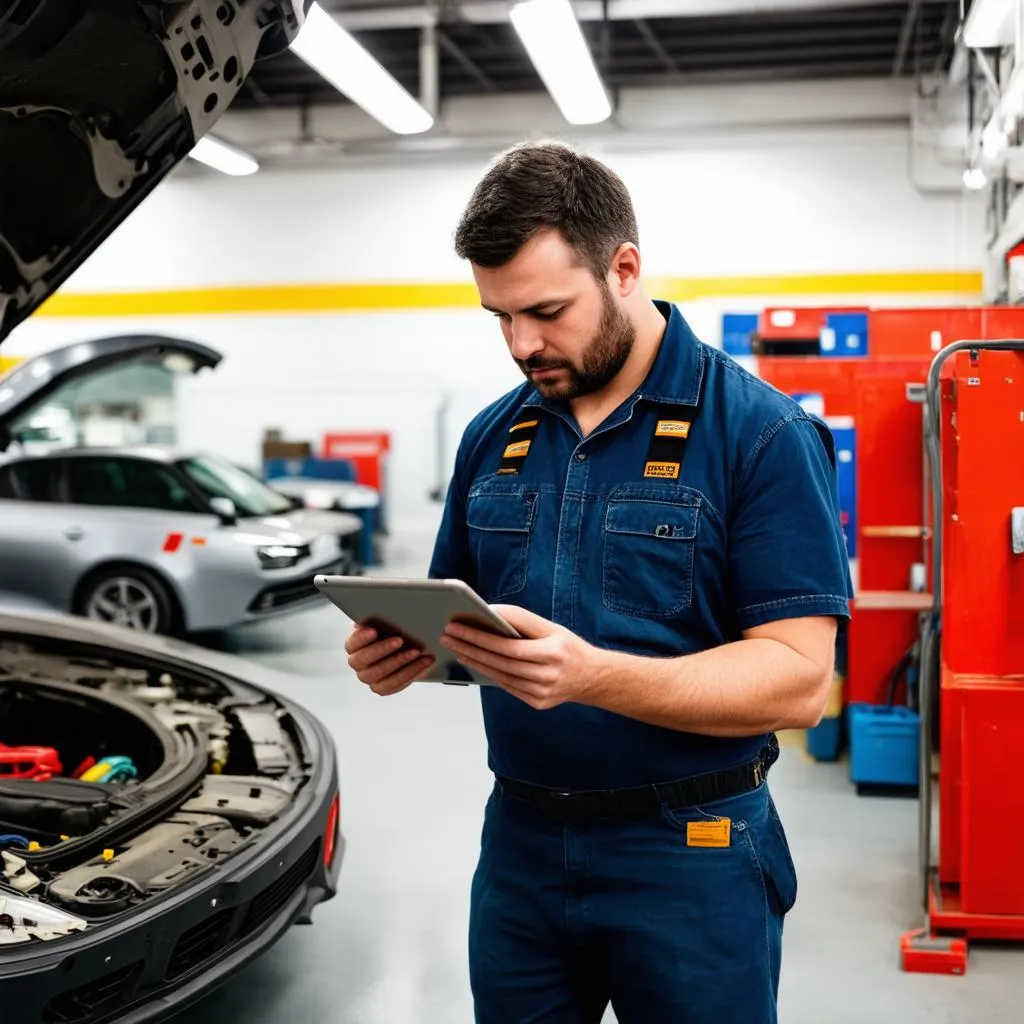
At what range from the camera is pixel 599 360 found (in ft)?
4.78

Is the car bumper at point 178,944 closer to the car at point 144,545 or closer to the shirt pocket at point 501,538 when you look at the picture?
the shirt pocket at point 501,538

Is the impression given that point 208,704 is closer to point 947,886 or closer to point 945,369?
point 947,886

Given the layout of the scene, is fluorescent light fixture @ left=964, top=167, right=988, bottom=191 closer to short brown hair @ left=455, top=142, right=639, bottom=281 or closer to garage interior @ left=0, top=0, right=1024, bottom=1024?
garage interior @ left=0, top=0, right=1024, bottom=1024

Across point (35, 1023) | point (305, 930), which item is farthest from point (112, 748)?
point (35, 1023)

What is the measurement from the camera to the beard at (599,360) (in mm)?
1446

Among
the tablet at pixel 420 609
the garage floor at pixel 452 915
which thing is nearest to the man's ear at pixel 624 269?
the tablet at pixel 420 609

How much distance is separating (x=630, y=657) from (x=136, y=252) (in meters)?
12.3

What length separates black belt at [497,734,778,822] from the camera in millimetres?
1408

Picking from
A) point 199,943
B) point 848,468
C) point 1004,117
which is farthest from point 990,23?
point 199,943

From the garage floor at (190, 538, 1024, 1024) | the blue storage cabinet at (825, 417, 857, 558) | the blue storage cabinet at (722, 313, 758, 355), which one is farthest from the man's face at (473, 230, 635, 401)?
the blue storage cabinet at (722, 313, 758, 355)

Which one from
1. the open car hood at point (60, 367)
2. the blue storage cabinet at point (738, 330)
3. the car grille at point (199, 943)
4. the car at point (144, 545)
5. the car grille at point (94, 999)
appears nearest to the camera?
the car grille at point (94, 999)

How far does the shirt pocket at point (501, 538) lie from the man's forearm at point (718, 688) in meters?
0.25

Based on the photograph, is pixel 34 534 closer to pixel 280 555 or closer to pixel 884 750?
pixel 280 555

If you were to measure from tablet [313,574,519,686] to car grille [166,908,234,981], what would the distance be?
3.68ft
